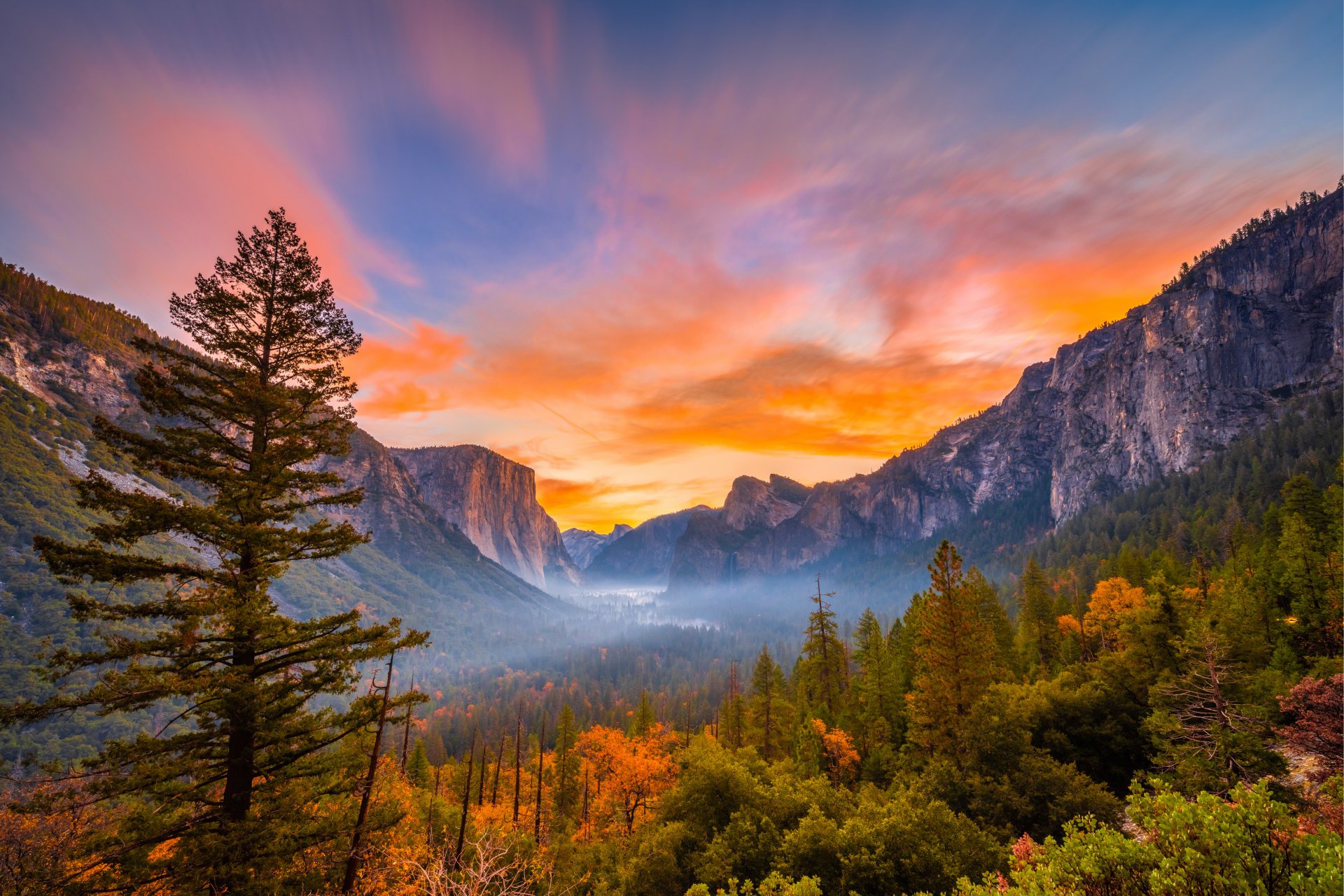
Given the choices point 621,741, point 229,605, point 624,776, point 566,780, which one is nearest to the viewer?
point 229,605

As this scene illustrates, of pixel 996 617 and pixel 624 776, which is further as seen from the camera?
pixel 996 617

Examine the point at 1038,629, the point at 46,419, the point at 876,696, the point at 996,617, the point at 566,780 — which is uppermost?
the point at 46,419

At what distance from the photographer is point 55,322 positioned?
18550cm

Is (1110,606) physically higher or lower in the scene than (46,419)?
lower

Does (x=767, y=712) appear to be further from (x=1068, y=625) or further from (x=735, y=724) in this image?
(x=1068, y=625)

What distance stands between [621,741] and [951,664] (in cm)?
2946

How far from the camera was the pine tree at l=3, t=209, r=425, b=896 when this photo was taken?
10.8 meters

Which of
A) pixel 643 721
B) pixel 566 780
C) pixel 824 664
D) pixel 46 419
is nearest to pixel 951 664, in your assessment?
pixel 824 664

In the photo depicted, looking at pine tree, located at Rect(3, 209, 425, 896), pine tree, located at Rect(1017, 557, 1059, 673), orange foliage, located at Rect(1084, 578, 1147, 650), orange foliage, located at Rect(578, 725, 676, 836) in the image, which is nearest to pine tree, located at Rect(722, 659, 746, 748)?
orange foliage, located at Rect(578, 725, 676, 836)

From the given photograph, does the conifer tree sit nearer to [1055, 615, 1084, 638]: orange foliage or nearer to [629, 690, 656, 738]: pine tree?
[629, 690, 656, 738]: pine tree

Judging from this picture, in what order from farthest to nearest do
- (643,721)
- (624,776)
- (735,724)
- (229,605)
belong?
(643,721), (735,724), (624,776), (229,605)

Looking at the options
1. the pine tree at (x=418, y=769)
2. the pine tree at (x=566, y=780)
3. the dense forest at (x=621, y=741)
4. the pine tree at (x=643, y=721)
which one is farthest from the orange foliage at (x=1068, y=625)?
the pine tree at (x=418, y=769)

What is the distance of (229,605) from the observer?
38.4ft

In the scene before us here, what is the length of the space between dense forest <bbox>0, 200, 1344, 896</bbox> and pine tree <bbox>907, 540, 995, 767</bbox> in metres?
0.16
